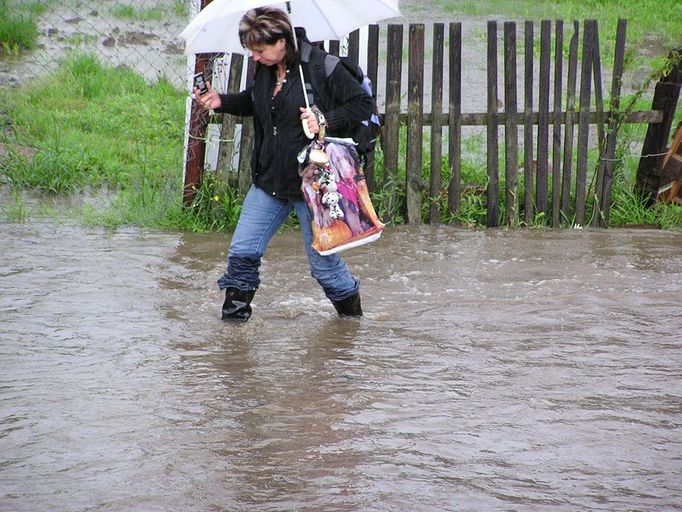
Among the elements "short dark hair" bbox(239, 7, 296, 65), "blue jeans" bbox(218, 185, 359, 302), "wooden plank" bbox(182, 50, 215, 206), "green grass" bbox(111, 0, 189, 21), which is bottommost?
"blue jeans" bbox(218, 185, 359, 302)

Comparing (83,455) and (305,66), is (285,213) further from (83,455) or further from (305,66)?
(83,455)

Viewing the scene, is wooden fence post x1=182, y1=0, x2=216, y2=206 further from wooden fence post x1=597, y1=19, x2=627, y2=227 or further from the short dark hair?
wooden fence post x1=597, y1=19, x2=627, y2=227

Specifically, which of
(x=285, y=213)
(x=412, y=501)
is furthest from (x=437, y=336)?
(x=412, y=501)

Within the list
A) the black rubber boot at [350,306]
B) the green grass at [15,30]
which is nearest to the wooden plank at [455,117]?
the black rubber boot at [350,306]

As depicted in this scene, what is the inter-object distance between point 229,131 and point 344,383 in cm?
350

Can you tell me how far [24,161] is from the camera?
8.90 meters

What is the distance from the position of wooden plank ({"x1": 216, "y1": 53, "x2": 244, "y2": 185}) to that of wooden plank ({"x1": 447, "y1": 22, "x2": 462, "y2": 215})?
1615 mm

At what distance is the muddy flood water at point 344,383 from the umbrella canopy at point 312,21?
1.50 m

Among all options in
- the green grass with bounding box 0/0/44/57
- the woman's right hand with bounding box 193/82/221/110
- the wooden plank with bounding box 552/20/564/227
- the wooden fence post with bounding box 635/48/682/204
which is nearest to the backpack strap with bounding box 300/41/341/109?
the woman's right hand with bounding box 193/82/221/110

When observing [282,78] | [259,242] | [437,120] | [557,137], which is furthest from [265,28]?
[557,137]

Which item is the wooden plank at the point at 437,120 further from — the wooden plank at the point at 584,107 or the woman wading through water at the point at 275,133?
the woman wading through water at the point at 275,133

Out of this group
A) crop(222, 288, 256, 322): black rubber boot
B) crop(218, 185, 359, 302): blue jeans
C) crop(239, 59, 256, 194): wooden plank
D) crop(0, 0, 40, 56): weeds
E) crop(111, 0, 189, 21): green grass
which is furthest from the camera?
crop(111, 0, 189, 21): green grass

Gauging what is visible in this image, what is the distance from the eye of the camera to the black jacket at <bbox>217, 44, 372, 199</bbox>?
16.4 ft

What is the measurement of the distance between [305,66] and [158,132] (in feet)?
17.5
